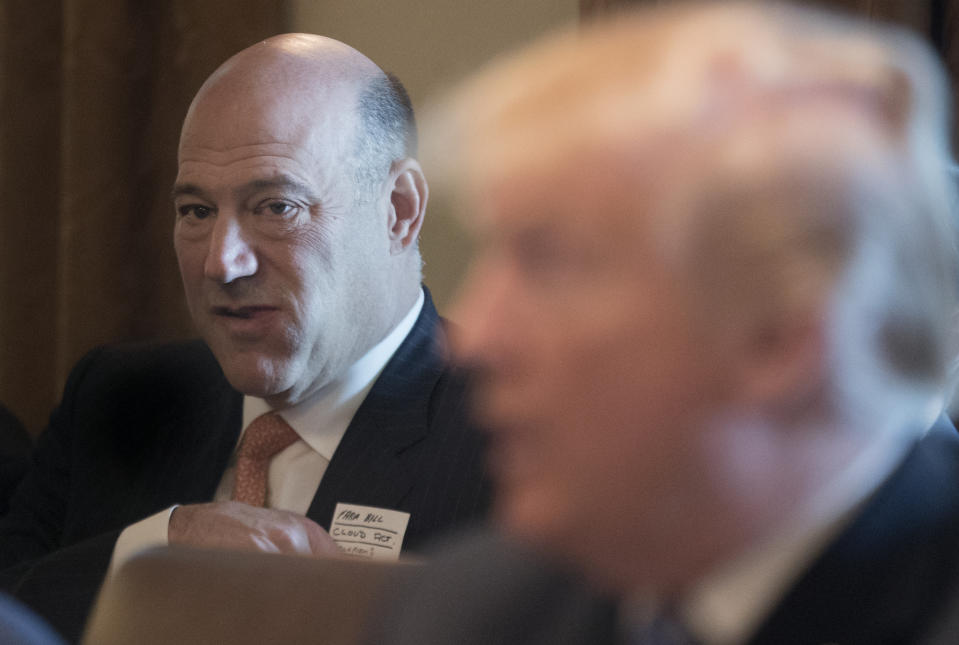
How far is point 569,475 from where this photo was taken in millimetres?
513

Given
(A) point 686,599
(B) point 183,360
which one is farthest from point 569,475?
(B) point 183,360

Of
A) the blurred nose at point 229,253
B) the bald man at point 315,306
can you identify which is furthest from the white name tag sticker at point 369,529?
the blurred nose at point 229,253

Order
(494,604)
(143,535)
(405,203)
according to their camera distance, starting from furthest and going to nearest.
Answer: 1. (405,203)
2. (143,535)
3. (494,604)

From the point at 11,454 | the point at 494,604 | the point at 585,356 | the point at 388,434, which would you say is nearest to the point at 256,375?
the point at 388,434

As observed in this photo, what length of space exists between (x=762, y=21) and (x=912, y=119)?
0.09 m

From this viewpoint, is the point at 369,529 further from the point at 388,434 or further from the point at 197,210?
the point at 197,210

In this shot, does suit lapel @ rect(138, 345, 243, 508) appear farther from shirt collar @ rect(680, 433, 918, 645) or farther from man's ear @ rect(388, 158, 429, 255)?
shirt collar @ rect(680, 433, 918, 645)

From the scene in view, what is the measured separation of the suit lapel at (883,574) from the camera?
0.54 meters

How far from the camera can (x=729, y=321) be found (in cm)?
49

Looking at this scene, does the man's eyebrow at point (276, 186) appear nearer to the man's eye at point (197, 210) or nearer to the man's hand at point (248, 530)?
the man's eye at point (197, 210)

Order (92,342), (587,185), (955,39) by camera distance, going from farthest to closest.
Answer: (92,342)
(955,39)
(587,185)

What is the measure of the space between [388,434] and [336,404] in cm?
11

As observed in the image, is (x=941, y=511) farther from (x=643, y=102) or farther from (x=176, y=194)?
(x=176, y=194)

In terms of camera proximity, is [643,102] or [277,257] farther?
[277,257]
